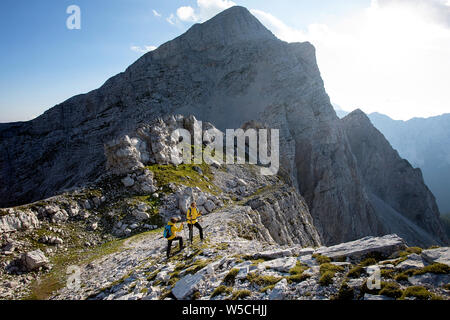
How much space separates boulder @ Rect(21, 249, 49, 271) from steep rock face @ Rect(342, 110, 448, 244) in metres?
146

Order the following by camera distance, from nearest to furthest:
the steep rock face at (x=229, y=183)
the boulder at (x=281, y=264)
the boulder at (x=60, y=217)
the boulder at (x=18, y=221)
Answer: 1. the boulder at (x=281, y=264)
2. the boulder at (x=18, y=221)
3. the boulder at (x=60, y=217)
4. the steep rock face at (x=229, y=183)

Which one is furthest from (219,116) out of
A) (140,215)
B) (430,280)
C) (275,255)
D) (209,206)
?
(430,280)

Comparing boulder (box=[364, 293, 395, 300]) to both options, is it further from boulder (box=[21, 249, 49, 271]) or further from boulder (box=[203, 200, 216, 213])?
boulder (box=[203, 200, 216, 213])

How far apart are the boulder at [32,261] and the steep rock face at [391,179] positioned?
5733 inches

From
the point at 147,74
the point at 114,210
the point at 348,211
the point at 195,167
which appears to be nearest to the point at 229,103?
the point at 147,74

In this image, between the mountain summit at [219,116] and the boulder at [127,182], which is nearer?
the boulder at [127,182]

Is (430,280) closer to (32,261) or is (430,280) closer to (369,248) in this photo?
(369,248)

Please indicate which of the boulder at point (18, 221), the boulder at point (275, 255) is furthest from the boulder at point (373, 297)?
the boulder at point (18, 221)

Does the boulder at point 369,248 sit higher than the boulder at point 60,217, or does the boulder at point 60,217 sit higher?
the boulder at point 369,248

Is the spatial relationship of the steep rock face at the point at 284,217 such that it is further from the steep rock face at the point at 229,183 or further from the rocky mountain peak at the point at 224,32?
the rocky mountain peak at the point at 224,32

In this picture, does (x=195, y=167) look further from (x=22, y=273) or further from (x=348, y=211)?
(x=348, y=211)

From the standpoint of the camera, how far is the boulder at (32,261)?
58.7ft
